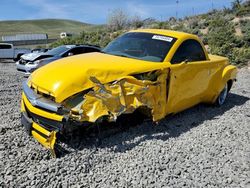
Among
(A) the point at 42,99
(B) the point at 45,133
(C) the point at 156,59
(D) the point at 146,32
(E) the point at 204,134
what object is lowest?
(E) the point at 204,134

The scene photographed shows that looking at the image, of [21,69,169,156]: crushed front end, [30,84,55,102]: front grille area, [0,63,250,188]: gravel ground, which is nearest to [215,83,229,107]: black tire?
[0,63,250,188]: gravel ground

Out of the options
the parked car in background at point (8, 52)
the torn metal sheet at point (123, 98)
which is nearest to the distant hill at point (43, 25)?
the parked car in background at point (8, 52)

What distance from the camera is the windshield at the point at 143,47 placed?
5.42 m

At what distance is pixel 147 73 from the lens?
193 inches

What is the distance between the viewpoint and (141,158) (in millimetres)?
4191

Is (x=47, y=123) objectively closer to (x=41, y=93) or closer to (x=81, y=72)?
(x=41, y=93)

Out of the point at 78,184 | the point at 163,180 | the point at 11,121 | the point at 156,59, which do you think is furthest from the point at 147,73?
the point at 11,121

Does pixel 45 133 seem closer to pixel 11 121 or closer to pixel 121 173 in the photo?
pixel 121 173

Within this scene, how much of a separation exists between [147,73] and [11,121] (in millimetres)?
2614

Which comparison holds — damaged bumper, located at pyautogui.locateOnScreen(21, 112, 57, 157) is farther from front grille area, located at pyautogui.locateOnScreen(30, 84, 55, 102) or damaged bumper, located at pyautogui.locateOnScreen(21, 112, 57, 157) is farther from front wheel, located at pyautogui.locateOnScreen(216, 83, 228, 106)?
front wheel, located at pyautogui.locateOnScreen(216, 83, 228, 106)

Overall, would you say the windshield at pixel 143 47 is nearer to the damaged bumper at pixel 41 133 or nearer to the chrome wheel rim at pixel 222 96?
the damaged bumper at pixel 41 133

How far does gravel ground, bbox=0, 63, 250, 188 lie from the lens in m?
3.67

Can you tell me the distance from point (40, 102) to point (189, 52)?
3117mm

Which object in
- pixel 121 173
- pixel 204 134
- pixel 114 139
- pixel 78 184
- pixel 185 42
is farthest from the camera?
pixel 185 42
